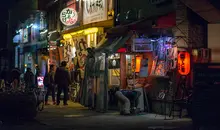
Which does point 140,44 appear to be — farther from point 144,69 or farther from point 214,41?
point 214,41

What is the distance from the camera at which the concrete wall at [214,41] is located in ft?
54.2

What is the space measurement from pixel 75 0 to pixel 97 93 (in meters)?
7.88

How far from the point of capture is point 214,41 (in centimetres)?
1661

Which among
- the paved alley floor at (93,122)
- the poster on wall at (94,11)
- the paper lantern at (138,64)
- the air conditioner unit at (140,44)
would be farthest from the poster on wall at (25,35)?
the air conditioner unit at (140,44)

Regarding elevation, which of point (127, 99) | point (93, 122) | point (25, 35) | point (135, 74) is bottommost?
point (93, 122)

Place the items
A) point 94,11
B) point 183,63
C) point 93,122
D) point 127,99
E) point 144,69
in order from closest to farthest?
1. point 93,122
2. point 183,63
3. point 127,99
4. point 144,69
5. point 94,11

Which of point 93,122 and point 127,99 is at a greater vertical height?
point 127,99

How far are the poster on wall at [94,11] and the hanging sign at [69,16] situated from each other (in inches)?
30.7

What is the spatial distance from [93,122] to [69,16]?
9.93 metres

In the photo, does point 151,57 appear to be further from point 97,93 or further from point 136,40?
point 97,93

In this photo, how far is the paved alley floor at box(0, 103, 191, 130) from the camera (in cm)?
1441

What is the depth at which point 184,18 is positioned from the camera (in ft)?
54.3

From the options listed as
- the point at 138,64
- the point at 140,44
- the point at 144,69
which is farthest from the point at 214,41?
the point at 138,64

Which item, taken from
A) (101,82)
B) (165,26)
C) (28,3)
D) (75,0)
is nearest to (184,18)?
(165,26)
